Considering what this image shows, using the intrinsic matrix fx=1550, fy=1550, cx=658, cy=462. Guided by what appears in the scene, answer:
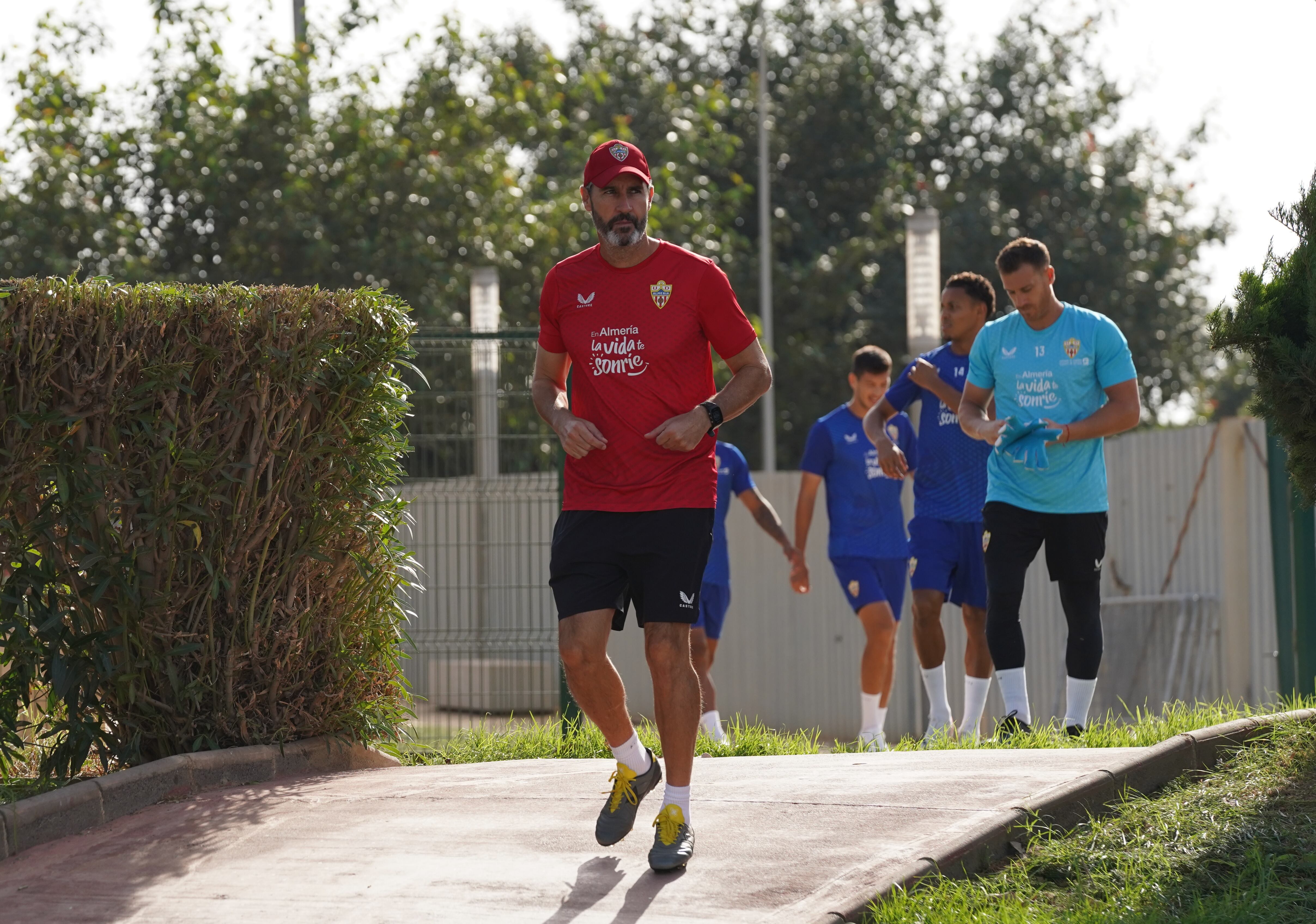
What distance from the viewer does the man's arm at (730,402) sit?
4504 millimetres

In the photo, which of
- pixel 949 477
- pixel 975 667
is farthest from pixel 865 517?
pixel 975 667

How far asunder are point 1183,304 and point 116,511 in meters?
24.9

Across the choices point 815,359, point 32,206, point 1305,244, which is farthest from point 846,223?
point 1305,244

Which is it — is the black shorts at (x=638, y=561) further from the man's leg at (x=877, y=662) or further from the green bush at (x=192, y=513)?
the man's leg at (x=877, y=662)

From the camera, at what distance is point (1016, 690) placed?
22.0ft

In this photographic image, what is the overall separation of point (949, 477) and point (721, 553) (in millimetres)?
1856

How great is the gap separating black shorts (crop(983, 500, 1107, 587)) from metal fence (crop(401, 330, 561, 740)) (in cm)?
276

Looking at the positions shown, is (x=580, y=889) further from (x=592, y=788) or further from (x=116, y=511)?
(x=116, y=511)

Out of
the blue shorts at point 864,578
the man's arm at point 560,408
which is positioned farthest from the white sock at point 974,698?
the man's arm at point 560,408

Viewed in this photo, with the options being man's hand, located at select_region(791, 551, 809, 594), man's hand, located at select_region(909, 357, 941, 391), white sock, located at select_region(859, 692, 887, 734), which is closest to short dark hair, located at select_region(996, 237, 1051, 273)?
man's hand, located at select_region(909, 357, 941, 391)

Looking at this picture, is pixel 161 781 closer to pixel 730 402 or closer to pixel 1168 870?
pixel 730 402

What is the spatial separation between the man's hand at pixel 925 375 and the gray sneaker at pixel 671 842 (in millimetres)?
3610

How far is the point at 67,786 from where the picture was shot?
17.3 feet

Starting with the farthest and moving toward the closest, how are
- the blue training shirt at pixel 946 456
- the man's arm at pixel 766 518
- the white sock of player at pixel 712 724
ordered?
1. the man's arm at pixel 766 518
2. the white sock of player at pixel 712 724
3. the blue training shirt at pixel 946 456
